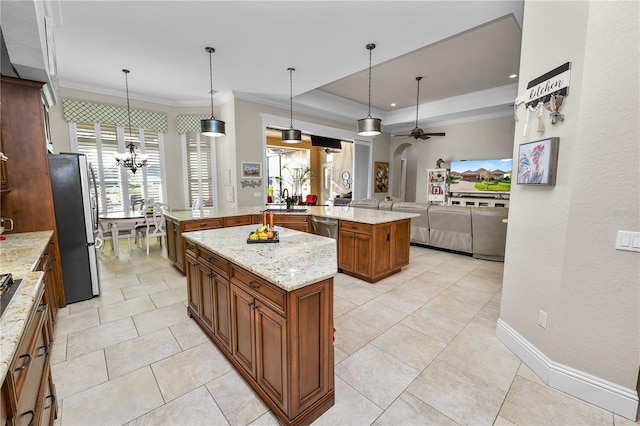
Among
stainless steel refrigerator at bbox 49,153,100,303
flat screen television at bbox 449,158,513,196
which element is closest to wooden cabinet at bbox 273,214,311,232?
stainless steel refrigerator at bbox 49,153,100,303

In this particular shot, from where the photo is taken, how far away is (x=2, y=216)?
2.61 metres

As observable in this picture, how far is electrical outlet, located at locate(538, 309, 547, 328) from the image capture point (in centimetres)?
198

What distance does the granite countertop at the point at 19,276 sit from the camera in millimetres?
942

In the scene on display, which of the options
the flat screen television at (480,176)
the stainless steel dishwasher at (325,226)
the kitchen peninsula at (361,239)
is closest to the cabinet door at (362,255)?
the kitchen peninsula at (361,239)

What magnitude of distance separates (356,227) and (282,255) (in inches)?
81.9

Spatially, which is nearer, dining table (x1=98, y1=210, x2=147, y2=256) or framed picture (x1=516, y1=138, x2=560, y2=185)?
framed picture (x1=516, y1=138, x2=560, y2=185)

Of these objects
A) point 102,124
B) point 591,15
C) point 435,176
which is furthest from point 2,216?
point 435,176

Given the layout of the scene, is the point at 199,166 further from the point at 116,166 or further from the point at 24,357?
the point at 24,357

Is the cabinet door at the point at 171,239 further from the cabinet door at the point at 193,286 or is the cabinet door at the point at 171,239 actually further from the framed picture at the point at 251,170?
the framed picture at the point at 251,170

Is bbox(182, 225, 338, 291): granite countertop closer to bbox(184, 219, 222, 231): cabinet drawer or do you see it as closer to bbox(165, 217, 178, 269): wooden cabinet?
bbox(184, 219, 222, 231): cabinet drawer

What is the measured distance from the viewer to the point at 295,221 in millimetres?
4727

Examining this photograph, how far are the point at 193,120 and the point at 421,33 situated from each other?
200 inches

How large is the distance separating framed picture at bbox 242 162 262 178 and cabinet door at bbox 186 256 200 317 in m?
3.68

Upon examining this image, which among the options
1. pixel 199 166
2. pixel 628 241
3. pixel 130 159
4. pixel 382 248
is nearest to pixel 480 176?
pixel 382 248
